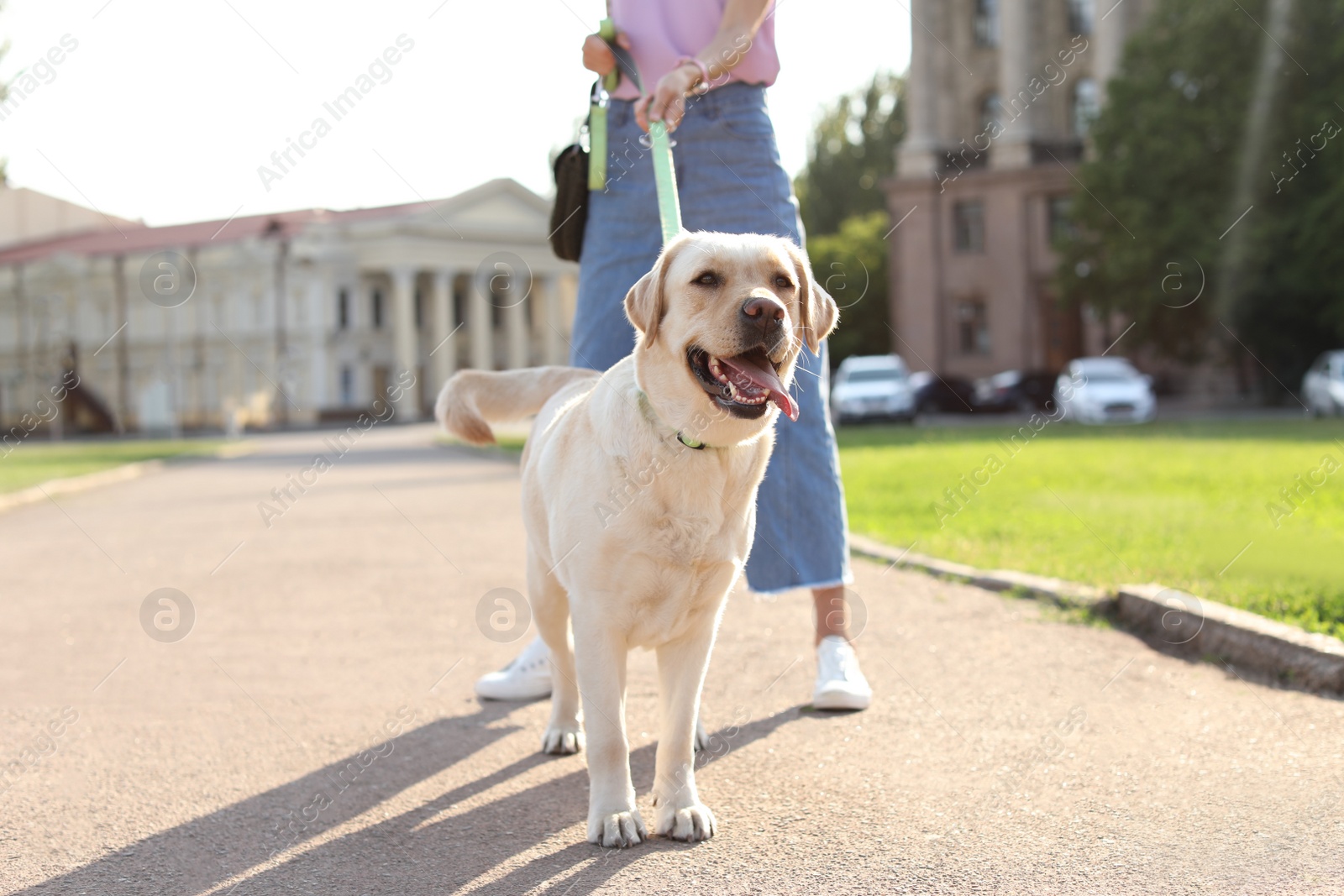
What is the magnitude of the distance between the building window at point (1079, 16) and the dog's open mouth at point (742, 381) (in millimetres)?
56364

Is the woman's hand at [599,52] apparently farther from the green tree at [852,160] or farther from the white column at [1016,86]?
the green tree at [852,160]

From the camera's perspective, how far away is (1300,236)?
118 ft

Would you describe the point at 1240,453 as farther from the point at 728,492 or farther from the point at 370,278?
the point at 370,278

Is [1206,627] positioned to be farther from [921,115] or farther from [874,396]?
[921,115]

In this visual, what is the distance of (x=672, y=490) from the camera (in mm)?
3234

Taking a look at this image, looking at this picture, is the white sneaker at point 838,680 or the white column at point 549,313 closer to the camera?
the white sneaker at point 838,680

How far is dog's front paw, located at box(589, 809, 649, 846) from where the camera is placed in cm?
315

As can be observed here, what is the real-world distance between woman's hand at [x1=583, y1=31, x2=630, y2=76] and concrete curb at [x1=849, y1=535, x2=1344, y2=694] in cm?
320

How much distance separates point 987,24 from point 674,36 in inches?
2181

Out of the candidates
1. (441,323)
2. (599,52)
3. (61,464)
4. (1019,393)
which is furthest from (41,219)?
(599,52)

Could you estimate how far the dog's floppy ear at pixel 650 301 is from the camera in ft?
10.9

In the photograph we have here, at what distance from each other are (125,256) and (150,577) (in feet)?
245

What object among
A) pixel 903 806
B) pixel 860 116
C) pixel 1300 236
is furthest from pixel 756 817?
pixel 860 116

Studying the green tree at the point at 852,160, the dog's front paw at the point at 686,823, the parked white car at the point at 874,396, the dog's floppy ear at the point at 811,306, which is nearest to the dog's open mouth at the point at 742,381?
the dog's floppy ear at the point at 811,306
